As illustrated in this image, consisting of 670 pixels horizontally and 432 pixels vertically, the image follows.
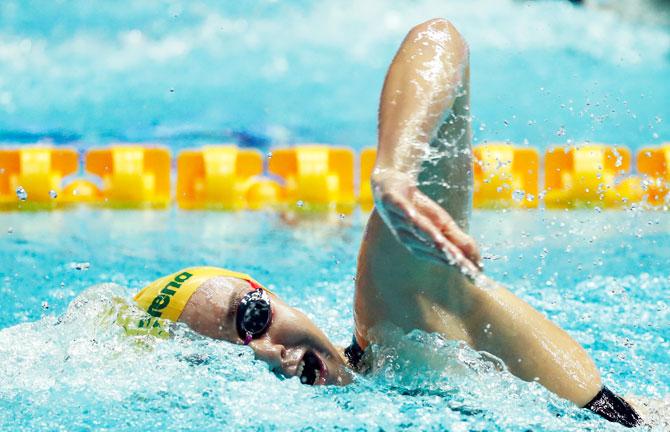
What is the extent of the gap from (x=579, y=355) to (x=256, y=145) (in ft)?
19.3

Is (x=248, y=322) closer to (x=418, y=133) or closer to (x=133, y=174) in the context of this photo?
(x=418, y=133)

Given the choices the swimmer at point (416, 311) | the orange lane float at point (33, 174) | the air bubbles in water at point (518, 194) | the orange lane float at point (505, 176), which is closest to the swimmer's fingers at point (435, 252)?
the swimmer at point (416, 311)

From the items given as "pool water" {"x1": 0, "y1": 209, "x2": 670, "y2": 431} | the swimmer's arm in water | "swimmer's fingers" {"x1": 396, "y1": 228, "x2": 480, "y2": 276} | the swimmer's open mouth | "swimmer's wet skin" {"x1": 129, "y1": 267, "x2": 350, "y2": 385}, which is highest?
the swimmer's arm in water

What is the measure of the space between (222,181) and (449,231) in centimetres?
412

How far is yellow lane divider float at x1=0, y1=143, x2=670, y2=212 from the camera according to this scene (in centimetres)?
526

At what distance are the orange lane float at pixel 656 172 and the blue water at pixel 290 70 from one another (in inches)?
71.2

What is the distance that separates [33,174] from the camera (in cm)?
536

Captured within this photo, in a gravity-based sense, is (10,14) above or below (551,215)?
above

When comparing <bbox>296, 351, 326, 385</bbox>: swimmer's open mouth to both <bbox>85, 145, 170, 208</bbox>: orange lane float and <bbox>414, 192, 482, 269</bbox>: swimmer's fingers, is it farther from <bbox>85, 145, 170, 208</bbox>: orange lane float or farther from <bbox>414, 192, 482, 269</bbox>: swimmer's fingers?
<bbox>85, 145, 170, 208</bbox>: orange lane float

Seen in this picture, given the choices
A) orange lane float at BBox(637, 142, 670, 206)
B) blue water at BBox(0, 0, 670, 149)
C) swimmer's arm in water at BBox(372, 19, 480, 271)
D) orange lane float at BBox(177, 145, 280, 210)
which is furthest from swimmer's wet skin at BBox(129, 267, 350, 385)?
blue water at BBox(0, 0, 670, 149)

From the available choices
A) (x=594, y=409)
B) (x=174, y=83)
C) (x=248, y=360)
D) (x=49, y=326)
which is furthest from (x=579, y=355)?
(x=174, y=83)

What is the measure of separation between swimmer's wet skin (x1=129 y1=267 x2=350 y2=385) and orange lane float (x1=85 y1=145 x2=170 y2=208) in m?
3.51

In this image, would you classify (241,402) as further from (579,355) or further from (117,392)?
(579,355)

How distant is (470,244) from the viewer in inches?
51.9
